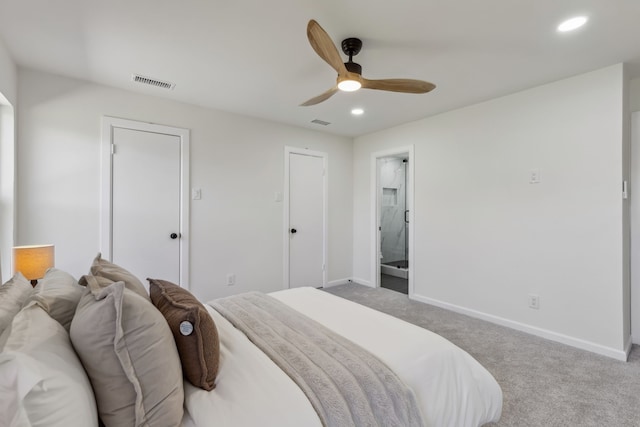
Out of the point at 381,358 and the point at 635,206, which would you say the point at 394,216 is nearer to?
the point at 635,206

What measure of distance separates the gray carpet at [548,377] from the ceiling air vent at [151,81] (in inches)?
141

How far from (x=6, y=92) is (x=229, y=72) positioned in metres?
1.68

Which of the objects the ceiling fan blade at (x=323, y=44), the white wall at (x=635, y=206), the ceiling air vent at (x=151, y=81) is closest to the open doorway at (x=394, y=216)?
the white wall at (x=635, y=206)

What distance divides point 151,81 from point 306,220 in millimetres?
2573

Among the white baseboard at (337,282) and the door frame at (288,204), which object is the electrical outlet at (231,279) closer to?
A: the door frame at (288,204)

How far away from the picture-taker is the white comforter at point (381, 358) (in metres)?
0.98

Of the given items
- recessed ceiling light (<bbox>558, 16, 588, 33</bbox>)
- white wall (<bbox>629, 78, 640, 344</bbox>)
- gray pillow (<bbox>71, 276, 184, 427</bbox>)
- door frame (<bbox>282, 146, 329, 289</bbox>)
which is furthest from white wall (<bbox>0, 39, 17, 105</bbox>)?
white wall (<bbox>629, 78, 640, 344</bbox>)

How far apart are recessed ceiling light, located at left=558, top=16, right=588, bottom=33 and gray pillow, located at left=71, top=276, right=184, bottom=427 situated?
2.88 meters

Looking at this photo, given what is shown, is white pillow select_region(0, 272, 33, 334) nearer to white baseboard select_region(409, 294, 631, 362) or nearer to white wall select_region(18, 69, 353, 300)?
white wall select_region(18, 69, 353, 300)

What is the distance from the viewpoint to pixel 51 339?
2.85 feet

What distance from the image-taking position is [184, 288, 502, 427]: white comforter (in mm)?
982

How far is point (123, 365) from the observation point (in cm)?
87

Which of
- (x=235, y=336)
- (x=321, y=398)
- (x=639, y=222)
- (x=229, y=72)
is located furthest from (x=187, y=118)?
(x=639, y=222)

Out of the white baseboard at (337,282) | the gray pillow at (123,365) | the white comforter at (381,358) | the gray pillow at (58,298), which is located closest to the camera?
the gray pillow at (123,365)
